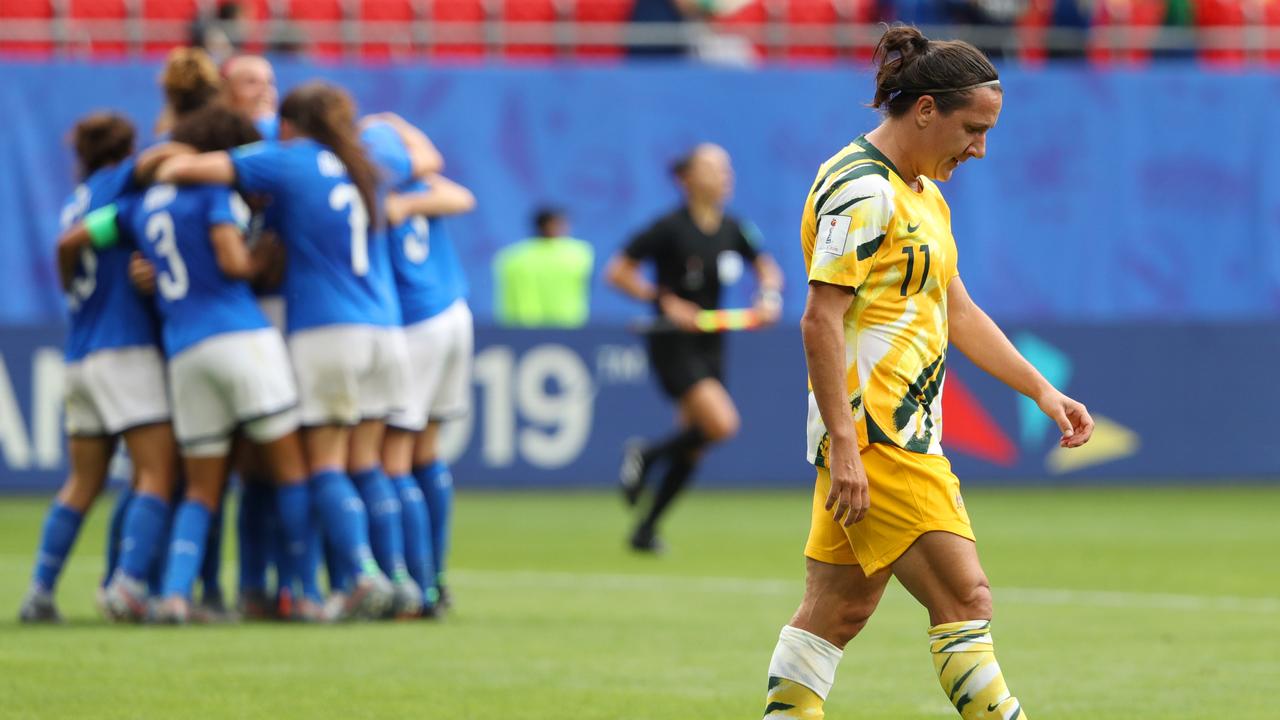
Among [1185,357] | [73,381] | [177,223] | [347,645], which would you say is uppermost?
[177,223]

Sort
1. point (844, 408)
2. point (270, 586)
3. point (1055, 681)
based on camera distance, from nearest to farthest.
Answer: point (844, 408), point (1055, 681), point (270, 586)

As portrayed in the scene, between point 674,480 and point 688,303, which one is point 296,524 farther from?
point 688,303

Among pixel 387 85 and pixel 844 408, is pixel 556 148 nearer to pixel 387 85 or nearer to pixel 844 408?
pixel 387 85

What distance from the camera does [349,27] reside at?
67.3 ft

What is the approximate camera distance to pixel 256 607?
950cm

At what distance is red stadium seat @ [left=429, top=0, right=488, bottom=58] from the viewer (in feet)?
68.1

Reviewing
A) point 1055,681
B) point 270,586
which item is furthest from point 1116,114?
point 1055,681

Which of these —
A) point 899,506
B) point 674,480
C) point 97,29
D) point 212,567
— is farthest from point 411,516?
point 97,29

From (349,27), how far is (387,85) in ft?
3.85

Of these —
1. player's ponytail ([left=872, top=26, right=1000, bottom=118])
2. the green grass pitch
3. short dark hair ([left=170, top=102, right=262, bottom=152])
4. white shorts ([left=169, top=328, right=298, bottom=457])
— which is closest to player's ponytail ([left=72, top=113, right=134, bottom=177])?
short dark hair ([left=170, top=102, right=262, bottom=152])

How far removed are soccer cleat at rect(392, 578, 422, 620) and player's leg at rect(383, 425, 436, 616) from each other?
67 mm

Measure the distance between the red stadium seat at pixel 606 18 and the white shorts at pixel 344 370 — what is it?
12.3 meters

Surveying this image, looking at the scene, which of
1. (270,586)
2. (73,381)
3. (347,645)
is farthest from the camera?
(270,586)

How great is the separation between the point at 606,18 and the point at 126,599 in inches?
530
